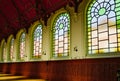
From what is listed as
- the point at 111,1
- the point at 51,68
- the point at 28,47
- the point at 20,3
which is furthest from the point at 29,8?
the point at 111,1

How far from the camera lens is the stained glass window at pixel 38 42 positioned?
19734 millimetres

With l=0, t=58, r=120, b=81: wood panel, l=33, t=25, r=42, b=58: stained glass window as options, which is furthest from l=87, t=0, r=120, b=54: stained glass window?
l=33, t=25, r=42, b=58: stained glass window

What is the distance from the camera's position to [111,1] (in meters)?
12.8

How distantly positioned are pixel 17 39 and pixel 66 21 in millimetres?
9893

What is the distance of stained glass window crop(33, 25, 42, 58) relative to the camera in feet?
64.7

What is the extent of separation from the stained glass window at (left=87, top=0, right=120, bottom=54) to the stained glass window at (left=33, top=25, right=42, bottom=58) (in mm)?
6745

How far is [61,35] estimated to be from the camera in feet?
55.5

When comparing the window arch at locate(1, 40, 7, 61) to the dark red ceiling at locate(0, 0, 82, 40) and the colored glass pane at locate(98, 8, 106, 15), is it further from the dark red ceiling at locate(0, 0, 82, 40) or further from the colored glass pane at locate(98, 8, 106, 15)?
the colored glass pane at locate(98, 8, 106, 15)

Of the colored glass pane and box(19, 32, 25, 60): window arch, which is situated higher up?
the colored glass pane

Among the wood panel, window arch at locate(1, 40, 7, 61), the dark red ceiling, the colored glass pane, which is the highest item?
the dark red ceiling

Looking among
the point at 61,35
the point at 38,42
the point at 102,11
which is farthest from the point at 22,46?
the point at 102,11

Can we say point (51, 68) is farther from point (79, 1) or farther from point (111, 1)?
point (111, 1)

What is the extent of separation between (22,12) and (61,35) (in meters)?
5.90

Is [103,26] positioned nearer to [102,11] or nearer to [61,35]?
[102,11]
